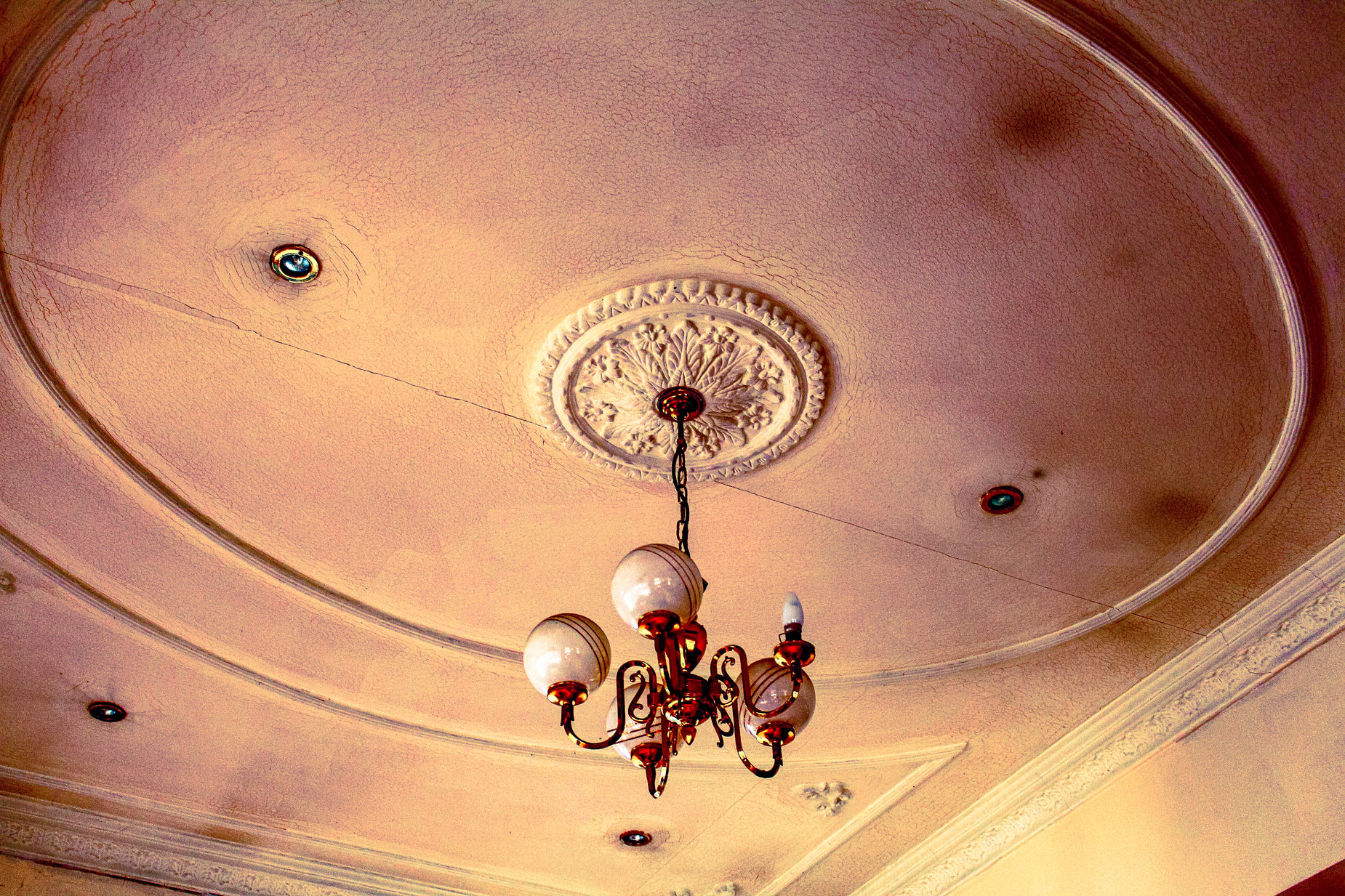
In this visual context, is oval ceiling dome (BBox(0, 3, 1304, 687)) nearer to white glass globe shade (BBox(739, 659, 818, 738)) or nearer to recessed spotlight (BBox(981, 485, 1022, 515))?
recessed spotlight (BBox(981, 485, 1022, 515))

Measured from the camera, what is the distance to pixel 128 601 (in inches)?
162

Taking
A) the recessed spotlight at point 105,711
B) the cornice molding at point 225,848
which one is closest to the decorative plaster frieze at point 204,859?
the cornice molding at point 225,848

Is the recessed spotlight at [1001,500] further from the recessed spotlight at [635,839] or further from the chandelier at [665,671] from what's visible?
the recessed spotlight at [635,839]

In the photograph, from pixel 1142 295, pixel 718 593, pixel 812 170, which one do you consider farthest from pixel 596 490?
pixel 1142 295

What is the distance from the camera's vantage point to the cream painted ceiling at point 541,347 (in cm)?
258

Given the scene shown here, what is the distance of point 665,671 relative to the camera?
2637 mm

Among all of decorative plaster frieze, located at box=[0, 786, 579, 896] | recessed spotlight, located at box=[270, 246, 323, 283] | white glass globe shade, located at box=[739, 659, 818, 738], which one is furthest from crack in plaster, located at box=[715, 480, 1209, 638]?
decorative plaster frieze, located at box=[0, 786, 579, 896]

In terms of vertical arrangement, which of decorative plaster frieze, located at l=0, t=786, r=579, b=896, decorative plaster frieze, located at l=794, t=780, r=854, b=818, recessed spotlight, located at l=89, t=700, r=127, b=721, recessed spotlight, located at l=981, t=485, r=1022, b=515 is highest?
recessed spotlight, located at l=981, t=485, r=1022, b=515

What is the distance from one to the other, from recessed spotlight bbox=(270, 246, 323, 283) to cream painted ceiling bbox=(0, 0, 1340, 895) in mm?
36

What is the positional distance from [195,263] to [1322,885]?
176 inches

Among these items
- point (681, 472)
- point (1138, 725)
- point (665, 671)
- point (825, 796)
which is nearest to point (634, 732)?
point (665, 671)

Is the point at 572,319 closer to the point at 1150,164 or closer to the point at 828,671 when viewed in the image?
the point at 1150,164

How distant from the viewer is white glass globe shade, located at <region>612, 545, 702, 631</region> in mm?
2605

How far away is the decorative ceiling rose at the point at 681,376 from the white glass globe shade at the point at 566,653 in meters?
0.88
